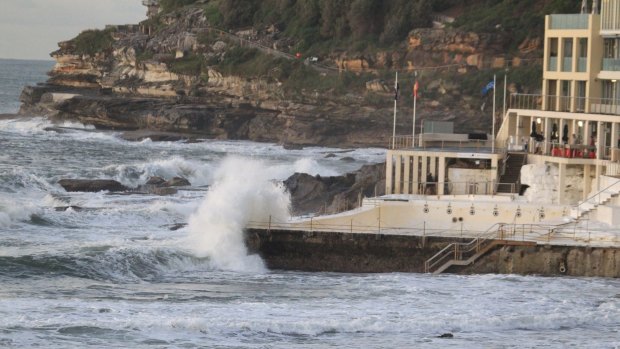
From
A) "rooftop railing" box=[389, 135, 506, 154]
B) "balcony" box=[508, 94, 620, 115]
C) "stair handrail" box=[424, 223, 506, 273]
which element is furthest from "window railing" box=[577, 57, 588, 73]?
"stair handrail" box=[424, 223, 506, 273]

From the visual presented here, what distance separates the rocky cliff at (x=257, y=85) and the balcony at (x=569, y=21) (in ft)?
116

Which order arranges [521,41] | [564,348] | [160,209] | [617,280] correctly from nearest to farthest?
[564,348], [617,280], [160,209], [521,41]

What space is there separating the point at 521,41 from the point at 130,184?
105ft

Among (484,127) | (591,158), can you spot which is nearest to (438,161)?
(591,158)

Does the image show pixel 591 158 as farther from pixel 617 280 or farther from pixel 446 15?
pixel 446 15

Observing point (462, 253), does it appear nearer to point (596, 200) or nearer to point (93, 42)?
point (596, 200)

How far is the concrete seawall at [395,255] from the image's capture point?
152 feet

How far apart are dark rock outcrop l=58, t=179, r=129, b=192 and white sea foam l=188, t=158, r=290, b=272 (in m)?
19.5

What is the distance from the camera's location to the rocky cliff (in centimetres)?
9738

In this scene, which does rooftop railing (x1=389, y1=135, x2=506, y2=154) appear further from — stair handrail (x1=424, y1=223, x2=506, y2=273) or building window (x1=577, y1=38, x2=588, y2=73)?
stair handrail (x1=424, y1=223, x2=506, y2=273)

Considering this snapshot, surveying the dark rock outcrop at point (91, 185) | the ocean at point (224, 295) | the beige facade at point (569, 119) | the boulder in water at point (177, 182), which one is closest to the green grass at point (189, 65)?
the boulder in water at point (177, 182)

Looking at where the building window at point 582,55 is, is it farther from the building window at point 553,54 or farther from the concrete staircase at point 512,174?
the concrete staircase at point 512,174

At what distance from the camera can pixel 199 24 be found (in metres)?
123

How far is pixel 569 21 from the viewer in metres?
53.5
